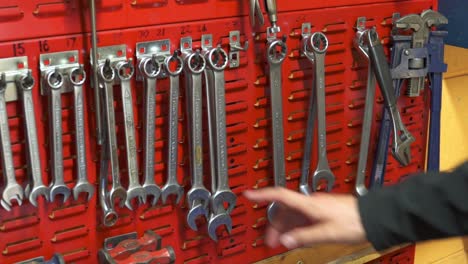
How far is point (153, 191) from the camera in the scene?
1237 millimetres

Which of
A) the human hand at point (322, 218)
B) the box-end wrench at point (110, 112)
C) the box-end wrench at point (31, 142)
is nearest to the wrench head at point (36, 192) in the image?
the box-end wrench at point (31, 142)

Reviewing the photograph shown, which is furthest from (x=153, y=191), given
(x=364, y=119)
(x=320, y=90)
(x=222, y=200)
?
A: (x=364, y=119)

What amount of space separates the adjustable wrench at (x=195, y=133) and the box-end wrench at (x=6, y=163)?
31 cm

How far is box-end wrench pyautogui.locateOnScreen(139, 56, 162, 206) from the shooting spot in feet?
3.86

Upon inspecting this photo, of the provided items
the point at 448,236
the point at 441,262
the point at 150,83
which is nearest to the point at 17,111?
the point at 150,83

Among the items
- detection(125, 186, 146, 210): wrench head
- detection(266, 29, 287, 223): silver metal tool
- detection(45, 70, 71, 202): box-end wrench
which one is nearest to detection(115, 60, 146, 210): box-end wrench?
detection(125, 186, 146, 210): wrench head

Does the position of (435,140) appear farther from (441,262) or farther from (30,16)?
(30,16)

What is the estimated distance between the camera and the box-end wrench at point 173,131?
120 centimetres

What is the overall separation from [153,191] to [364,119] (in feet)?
1.63

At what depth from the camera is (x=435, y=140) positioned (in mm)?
1613

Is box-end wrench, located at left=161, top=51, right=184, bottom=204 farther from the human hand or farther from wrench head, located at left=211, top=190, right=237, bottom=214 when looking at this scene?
the human hand

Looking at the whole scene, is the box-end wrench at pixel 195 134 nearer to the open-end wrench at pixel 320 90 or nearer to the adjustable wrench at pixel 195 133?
the adjustable wrench at pixel 195 133

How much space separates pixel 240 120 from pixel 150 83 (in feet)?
0.76

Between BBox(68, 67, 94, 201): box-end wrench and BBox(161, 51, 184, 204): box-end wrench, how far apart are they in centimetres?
14
